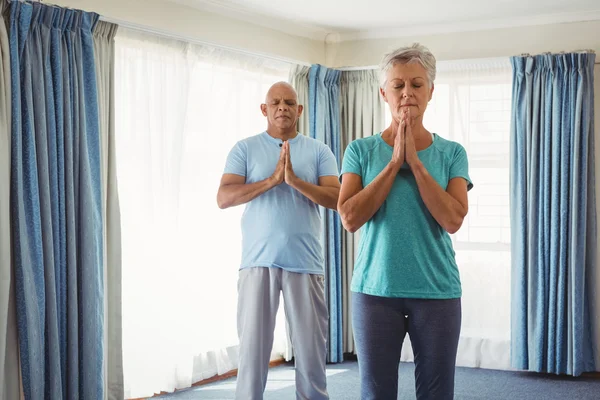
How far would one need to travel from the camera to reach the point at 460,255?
15.5ft

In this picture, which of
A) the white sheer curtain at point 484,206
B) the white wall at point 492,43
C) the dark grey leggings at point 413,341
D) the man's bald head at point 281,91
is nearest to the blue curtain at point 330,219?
the white wall at point 492,43

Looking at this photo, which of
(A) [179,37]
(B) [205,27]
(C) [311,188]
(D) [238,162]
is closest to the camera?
(C) [311,188]

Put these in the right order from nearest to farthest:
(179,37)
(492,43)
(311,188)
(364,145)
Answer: (364,145) → (311,188) → (179,37) → (492,43)

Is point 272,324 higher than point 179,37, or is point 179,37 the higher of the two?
point 179,37

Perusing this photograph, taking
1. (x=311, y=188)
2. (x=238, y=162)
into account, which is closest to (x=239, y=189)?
(x=238, y=162)

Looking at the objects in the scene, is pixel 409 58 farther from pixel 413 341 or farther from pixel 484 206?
pixel 484 206

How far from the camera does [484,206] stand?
466 centimetres

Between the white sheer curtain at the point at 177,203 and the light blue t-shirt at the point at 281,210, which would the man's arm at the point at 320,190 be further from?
the white sheer curtain at the point at 177,203

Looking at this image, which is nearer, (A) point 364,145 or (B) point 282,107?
(A) point 364,145

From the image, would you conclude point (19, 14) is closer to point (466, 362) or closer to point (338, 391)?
point (338, 391)

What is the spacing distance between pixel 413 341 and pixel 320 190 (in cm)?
122

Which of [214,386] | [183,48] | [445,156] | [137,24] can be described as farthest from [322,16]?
[445,156]

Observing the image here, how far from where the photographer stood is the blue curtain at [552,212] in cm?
429

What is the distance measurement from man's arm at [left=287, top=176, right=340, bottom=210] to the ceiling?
5.39 ft
